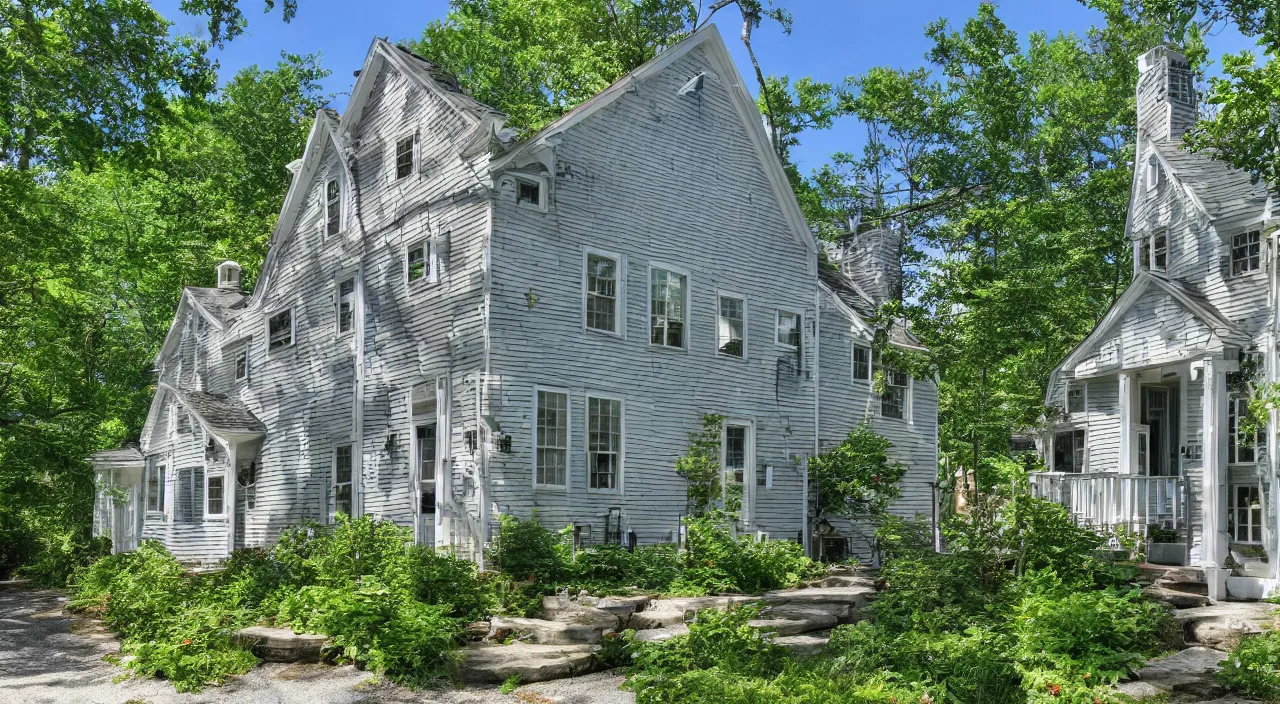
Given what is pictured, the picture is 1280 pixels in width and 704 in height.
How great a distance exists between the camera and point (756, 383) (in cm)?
2064

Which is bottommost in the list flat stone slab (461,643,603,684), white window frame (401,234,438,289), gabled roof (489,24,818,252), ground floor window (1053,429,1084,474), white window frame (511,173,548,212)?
flat stone slab (461,643,603,684)

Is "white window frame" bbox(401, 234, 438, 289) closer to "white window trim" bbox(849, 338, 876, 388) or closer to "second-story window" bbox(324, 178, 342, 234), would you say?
"second-story window" bbox(324, 178, 342, 234)

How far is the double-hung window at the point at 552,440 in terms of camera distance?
17000 millimetres

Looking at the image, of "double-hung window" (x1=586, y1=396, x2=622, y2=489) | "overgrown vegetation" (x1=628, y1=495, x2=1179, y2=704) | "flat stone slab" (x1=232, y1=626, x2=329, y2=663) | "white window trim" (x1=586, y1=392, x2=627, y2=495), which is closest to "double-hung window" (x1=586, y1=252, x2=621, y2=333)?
"white window trim" (x1=586, y1=392, x2=627, y2=495)

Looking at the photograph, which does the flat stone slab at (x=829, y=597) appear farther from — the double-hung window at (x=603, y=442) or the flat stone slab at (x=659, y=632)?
the double-hung window at (x=603, y=442)

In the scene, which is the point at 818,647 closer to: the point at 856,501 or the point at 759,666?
the point at 759,666

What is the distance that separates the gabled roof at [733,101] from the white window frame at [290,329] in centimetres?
792

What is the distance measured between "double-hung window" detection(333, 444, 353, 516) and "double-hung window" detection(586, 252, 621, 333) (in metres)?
5.55

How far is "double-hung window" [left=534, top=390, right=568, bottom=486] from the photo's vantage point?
17.0 meters

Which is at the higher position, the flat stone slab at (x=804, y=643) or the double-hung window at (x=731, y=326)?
the double-hung window at (x=731, y=326)

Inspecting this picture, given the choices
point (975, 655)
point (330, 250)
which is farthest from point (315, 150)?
point (975, 655)

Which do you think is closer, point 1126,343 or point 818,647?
point 818,647

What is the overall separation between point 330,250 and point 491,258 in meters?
6.32

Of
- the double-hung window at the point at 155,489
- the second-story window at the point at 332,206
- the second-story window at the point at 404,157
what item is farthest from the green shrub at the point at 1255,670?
the double-hung window at the point at 155,489
